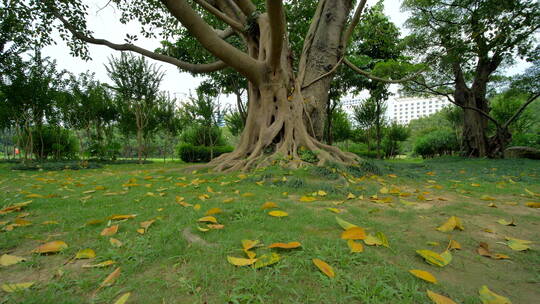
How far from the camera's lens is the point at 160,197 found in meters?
2.36

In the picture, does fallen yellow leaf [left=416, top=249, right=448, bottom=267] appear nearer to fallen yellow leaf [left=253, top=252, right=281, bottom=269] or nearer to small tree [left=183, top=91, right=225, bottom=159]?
fallen yellow leaf [left=253, top=252, right=281, bottom=269]

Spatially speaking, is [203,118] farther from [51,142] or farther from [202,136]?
[51,142]

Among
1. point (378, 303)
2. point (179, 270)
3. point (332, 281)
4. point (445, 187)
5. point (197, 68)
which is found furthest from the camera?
point (197, 68)

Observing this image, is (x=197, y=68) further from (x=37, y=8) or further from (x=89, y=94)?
(x=89, y=94)

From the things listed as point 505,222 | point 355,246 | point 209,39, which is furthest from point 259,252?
point 209,39

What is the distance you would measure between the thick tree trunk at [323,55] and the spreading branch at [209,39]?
1423 millimetres

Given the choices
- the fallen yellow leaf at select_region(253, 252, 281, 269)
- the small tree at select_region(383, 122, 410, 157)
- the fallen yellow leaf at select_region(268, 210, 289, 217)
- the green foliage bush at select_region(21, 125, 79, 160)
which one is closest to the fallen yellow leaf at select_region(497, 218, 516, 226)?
the fallen yellow leaf at select_region(268, 210, 289, 217)

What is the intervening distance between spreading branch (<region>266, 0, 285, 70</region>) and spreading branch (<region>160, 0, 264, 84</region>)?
1.37ft

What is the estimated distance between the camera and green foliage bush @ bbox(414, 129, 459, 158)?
20.2 meters

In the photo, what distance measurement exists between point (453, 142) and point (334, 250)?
2471 cm

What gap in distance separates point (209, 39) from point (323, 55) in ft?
9.41

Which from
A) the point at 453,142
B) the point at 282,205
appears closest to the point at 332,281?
the point at 282,205

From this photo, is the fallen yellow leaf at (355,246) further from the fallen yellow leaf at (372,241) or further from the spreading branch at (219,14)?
the spreading branch at (219,14)

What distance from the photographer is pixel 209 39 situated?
3.52 m
